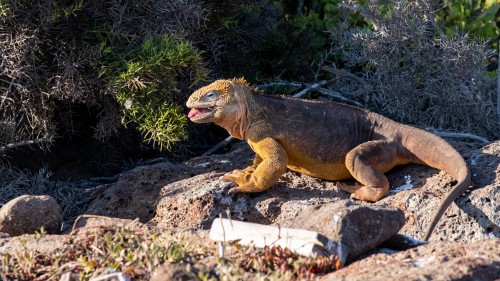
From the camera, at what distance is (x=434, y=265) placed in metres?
3.90

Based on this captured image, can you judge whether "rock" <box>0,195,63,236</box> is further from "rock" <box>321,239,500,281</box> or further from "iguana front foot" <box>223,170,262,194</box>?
"rock" <box>321,239,500,281</box>

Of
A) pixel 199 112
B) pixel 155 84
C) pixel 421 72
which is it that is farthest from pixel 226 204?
pixel 421 72

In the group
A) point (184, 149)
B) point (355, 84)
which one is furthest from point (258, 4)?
point (184, 149)

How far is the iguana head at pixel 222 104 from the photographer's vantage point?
618cm

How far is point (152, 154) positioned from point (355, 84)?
85.7 inches

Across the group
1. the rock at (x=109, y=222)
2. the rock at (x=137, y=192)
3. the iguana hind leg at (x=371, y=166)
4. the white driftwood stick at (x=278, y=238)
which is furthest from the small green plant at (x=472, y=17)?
the white driftwood stick at (x=278, y=238)

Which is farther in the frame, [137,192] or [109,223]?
[137,192]

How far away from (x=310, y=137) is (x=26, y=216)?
7.48 feet

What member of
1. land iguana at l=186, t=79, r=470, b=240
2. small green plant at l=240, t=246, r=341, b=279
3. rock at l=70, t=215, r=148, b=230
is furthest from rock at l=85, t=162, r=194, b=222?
small green plant at l=240, t=246, r=341, b=279

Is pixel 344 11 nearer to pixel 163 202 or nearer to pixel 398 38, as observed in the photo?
pixel 398 38

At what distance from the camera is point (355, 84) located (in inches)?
315

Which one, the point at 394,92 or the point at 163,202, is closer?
the point at 163,202

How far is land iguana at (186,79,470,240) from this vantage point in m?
6.05

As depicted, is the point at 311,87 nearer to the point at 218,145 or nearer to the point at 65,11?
the point at 218,145
